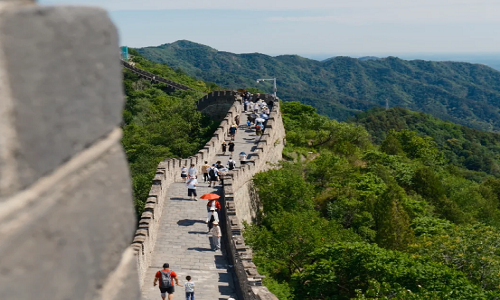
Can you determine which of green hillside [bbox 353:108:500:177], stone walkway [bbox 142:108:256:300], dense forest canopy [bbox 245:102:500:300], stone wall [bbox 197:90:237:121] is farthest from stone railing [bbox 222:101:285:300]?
green hillside [bbox 353:108:500:177]

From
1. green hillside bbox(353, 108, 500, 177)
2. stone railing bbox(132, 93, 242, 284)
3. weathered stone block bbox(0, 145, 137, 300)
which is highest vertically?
weathered stone block bbox(0, 145, 137, 300)

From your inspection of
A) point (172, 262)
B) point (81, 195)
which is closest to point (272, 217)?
point (172, 262)

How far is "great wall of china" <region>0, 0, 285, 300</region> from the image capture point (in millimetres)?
1121

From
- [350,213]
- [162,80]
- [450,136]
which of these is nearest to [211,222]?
[350,213]

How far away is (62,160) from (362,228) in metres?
23.8

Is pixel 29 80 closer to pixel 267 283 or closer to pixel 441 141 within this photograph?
pixel 267 283

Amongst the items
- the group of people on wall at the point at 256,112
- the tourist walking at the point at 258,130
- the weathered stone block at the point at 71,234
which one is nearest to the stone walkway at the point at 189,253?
the weathered stone block at the point at 71,234

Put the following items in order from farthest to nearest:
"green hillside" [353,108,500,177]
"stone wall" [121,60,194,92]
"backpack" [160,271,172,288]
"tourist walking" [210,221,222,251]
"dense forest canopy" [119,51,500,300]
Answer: "green hillside" [353,108,500,177] < "stone wall" [121,60,194,92] < "dense forest canopy" [119,51,500,300] < "tourist walking" [210,221,222,251] < "backpack" [160,271,172,288]

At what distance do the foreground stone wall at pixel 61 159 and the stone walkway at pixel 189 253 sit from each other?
1055 cm

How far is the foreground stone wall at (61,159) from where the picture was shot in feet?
3.68

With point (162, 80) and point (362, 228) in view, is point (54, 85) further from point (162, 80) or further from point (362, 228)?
point (162, 80)

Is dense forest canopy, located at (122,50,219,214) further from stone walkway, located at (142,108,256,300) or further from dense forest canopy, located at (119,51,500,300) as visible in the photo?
stone walkway, located at (142,108,256,300)

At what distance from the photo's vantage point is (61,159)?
50.7 inches

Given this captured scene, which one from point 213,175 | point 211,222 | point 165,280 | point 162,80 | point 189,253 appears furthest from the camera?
point 162,80
